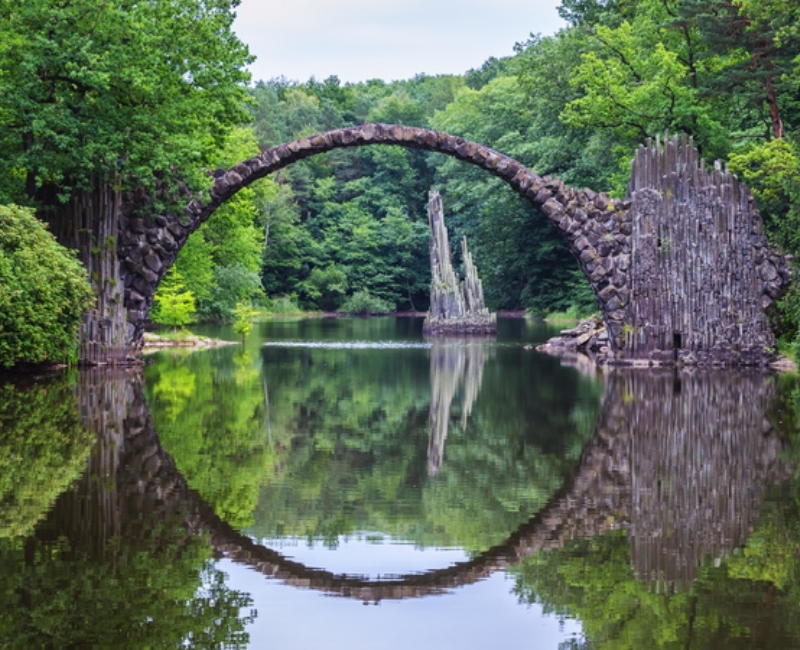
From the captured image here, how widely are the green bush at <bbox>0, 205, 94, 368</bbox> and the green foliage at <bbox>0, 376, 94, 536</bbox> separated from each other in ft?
6.47

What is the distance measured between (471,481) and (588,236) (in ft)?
49.1

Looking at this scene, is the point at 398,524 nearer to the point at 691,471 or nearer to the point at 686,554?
the point at 686,554

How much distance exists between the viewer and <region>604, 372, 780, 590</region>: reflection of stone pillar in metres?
7.56

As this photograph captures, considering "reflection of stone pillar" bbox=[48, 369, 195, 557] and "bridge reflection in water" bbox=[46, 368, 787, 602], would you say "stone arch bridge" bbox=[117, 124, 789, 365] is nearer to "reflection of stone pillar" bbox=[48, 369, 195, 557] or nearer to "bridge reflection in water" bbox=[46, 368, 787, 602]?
"bridge reflection in water" bbox=[46, 368, 787, 602]

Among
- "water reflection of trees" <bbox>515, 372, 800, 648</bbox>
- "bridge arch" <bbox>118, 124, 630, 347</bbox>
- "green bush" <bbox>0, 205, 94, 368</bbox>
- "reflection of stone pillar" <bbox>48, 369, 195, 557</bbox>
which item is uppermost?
"bridge arch" <bbox>118, 124, 630, 347</bbox>

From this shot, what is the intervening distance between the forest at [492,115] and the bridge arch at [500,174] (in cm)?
106

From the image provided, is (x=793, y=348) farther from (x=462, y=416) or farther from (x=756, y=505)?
(x=756, y=505)

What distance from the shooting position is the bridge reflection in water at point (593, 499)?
718 cm

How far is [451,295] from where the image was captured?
44.5 m

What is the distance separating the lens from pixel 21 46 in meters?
20.4

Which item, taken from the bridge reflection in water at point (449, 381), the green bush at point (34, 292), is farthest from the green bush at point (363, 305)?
the green bush at point (34, 292)

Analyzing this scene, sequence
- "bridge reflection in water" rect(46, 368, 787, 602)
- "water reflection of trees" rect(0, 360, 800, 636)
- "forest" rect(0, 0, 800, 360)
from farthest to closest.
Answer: "forest" rect(0, 0, 800, 360)
"bridge reflection in water" rect(46, 368, 787, 602)
"water reflection of trees" rect(0, 360, 800, 636)

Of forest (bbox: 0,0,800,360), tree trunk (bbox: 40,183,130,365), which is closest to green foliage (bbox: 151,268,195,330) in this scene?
forest (bbox: 0,0,800,360)

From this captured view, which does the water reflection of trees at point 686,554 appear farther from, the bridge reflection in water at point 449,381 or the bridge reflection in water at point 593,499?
the bridge reflection in water at point 449,381
